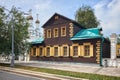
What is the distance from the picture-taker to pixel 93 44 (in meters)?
27.4

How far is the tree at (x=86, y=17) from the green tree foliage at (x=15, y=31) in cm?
2207

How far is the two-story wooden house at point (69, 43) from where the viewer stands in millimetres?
27406

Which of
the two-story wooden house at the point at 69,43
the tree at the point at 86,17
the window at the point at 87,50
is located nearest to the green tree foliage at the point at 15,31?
the two-story wooden house at the point at 69,43

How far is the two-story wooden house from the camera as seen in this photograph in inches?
1079

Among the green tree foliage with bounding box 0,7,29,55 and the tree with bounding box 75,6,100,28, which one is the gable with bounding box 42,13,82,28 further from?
the tree with bounding box 75,6,100,28

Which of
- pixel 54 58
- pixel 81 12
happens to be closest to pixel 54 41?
pixel 54 58

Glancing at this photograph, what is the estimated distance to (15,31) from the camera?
33.2m

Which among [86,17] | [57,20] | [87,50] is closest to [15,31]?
[57,20]

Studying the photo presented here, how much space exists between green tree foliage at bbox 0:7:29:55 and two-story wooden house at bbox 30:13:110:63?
3304 mm

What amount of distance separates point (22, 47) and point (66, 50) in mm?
8033

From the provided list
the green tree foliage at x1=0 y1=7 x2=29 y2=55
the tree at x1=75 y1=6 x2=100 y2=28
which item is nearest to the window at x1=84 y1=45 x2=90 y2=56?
the green tree foliage at x1=0 y1=7 x2=29 y2=55

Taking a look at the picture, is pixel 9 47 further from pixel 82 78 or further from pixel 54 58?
pixel 82 78

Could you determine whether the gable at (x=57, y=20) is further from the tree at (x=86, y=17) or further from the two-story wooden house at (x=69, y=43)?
the tree at (x=86, y=17)

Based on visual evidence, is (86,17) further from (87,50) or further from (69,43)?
(87,50)
